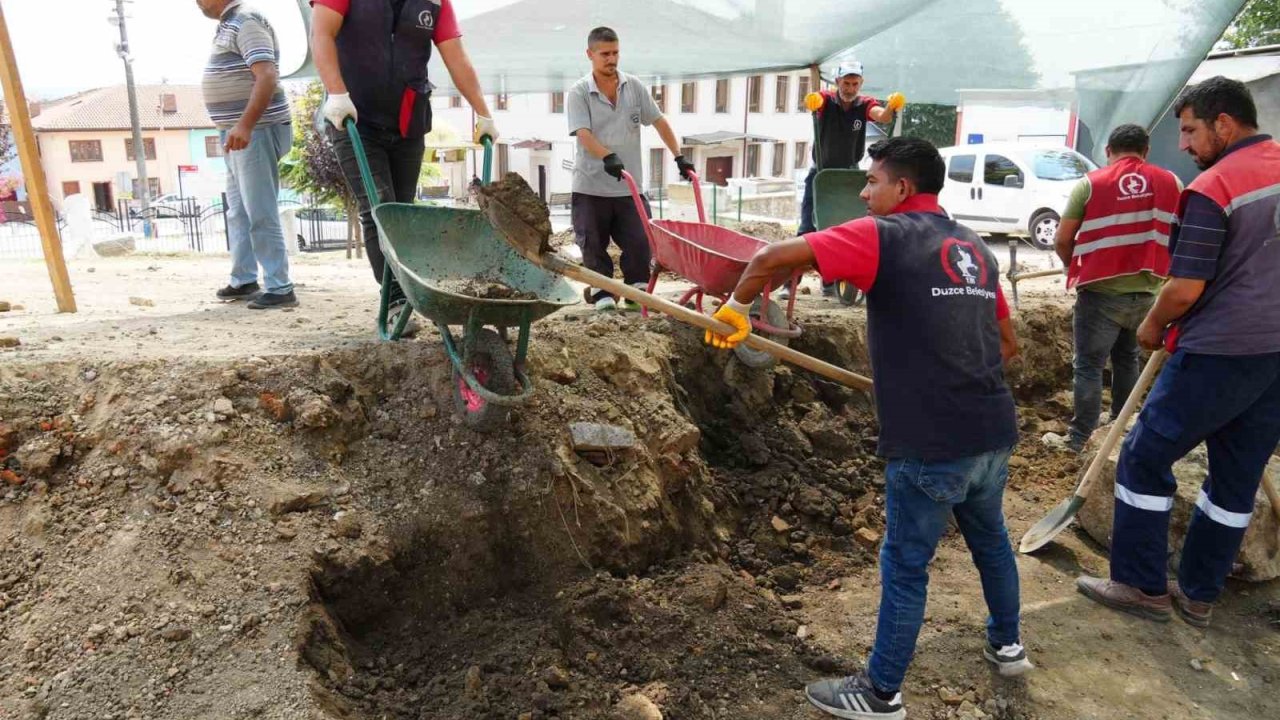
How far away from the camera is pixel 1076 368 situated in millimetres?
4645

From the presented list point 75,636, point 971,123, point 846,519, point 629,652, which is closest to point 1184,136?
point 846,519

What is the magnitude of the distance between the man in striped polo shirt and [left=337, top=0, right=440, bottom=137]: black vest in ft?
2.53

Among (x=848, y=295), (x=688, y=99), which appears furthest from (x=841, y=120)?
(x=688, y=99)

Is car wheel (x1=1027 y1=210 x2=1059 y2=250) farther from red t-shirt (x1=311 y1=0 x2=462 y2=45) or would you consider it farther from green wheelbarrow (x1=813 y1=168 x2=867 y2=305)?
red t-shirt (x1=311 y1=0 x2=462 y2=45)

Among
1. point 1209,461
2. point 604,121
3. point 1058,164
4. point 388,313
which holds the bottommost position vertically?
point 1209,461

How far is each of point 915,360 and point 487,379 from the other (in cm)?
168

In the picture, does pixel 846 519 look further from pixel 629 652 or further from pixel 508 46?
pixel 508 46

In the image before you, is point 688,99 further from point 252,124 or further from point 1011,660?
point 1011,660

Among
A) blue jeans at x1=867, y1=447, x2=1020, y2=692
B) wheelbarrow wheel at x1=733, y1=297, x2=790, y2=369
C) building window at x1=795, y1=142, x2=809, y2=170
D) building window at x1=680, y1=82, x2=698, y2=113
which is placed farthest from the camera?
building window at x1=795, y1=142, x2=809, y2=170

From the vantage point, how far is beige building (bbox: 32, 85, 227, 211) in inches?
1550

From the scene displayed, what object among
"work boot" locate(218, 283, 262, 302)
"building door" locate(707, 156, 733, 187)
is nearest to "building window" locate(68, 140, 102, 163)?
"building door" locate(707, 156, 733, 187)

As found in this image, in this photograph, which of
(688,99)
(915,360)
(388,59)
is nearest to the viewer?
(915,360)

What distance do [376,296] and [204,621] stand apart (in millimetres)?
2968

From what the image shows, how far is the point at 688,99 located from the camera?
32469 millimetres
